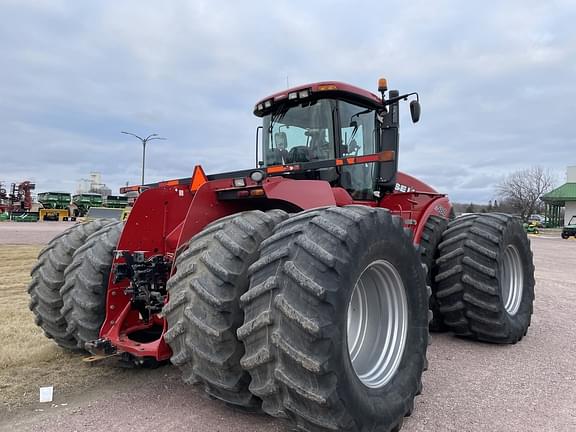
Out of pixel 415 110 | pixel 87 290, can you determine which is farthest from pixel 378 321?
pixel 415 110

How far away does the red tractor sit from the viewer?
2.68m

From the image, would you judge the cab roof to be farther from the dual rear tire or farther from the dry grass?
the dry grass

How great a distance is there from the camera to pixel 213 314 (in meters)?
2.93

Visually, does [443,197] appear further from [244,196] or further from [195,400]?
[195,400]

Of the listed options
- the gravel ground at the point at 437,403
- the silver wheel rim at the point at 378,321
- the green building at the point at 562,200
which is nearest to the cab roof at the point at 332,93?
the silver wheel rim at the point at 378,321

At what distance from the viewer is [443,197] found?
259 inches

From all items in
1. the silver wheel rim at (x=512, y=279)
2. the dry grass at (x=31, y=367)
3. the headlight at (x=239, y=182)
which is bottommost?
the dry grass at (x=31, y=367)

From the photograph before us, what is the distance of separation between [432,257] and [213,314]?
3485 millimetres

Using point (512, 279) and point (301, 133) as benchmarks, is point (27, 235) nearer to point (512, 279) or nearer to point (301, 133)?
point (301, 133)

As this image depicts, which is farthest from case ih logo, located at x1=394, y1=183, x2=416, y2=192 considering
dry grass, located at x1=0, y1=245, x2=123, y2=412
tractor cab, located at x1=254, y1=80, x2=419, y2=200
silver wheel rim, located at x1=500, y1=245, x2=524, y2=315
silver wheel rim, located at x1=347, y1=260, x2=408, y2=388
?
dry grass, located at x1=0, y1=245, x2=123, y2=412

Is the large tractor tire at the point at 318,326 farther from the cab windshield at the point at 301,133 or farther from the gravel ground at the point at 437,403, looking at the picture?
the cab windshield at the point at 301,133

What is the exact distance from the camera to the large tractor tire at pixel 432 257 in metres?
5.53

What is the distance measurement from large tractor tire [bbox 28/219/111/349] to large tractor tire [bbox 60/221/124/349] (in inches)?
10.4

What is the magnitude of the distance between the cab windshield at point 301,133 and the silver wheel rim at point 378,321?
1766 mm
